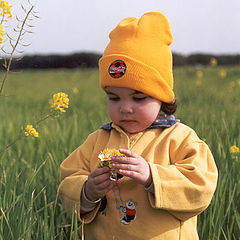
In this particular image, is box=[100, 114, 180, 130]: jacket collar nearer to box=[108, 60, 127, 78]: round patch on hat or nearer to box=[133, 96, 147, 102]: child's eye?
box=[133, 96, 147, 102]: child's eye

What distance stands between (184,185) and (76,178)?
1.62 ft

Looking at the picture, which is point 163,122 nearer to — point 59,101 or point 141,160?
point 141,160

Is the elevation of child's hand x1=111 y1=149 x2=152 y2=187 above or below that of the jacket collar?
below

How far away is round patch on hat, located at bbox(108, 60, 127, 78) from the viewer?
4.91 ft

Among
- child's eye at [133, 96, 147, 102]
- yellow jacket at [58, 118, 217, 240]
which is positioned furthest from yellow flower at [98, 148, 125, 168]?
child's eye at [133, 96, 147, 102]

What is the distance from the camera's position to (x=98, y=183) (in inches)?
54.4

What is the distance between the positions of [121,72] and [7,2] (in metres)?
0.54

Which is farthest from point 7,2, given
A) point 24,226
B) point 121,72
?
point 24,226

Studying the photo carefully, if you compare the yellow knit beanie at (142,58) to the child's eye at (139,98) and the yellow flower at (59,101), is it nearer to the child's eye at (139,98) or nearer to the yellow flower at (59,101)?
the child's eye at (139,98)

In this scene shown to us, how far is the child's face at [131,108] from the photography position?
1488 mm

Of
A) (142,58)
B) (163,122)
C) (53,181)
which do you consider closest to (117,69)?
(142,58)

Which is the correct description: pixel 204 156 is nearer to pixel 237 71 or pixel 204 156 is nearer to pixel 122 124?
pixel 122 124

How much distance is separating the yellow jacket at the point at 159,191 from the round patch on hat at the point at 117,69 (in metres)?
0.25

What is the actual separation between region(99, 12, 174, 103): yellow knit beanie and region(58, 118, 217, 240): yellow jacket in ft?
0.69
